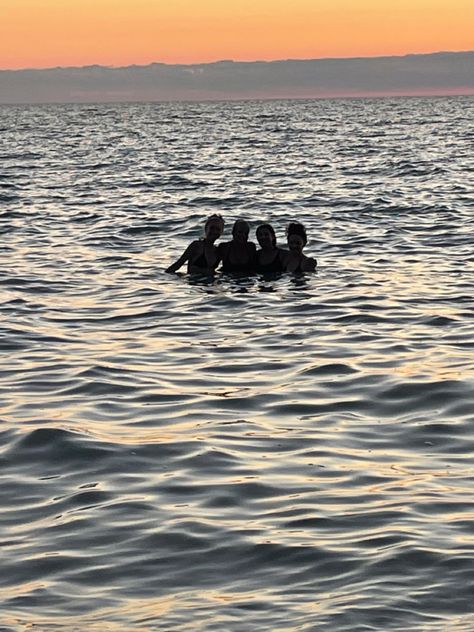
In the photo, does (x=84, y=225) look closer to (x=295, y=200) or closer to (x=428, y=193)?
(x=295, y=200)

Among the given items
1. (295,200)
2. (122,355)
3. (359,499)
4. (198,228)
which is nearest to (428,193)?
(295,200)

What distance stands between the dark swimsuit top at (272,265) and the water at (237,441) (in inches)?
15.7

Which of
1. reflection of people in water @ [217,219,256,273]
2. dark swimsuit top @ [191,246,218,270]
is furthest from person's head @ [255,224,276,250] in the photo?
dark swimsuit top @ [191,246,218,270]

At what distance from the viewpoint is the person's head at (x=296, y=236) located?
17.5 metres

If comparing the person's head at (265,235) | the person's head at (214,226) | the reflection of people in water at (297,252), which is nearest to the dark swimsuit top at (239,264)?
the person's head at (265,235)

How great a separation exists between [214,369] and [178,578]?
5.27 m

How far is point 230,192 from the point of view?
3497cm

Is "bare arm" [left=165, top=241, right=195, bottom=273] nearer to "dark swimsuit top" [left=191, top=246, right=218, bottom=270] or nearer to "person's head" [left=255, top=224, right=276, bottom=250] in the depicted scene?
"dark swimsuit top" [left=191, top=246, right=218, bottom=270]

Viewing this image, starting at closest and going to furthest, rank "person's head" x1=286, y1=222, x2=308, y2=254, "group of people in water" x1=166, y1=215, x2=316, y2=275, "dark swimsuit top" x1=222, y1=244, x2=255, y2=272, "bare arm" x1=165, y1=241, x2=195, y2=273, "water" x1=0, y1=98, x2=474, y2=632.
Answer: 1. "water" x1=0, y1=98, x2=474, y2=632
2. "person's head" x1=286, y1=222, x2=308, y2=254
3. "group of people in water" x1=166, y1=215, x2=316, y2=275
4. "dark swimsuit top" x1=222, y1=244, x2=255, y2=272
5. "bare arm" x1=165, y1=241, x2=195, y2=273

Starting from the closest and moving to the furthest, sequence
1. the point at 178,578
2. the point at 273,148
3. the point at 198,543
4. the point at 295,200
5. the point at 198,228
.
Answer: the point at 178,578
the point at 198,543
the point at 198,228
the point at 295,200
the point at 273,148

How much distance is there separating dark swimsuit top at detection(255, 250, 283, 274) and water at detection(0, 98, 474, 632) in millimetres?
399

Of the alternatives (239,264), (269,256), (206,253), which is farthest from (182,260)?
(269,256)

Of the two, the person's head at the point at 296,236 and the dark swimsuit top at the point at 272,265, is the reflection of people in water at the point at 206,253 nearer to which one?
the dark swimsuit top at the point at 272,265

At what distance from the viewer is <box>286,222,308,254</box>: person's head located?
1747 cm
